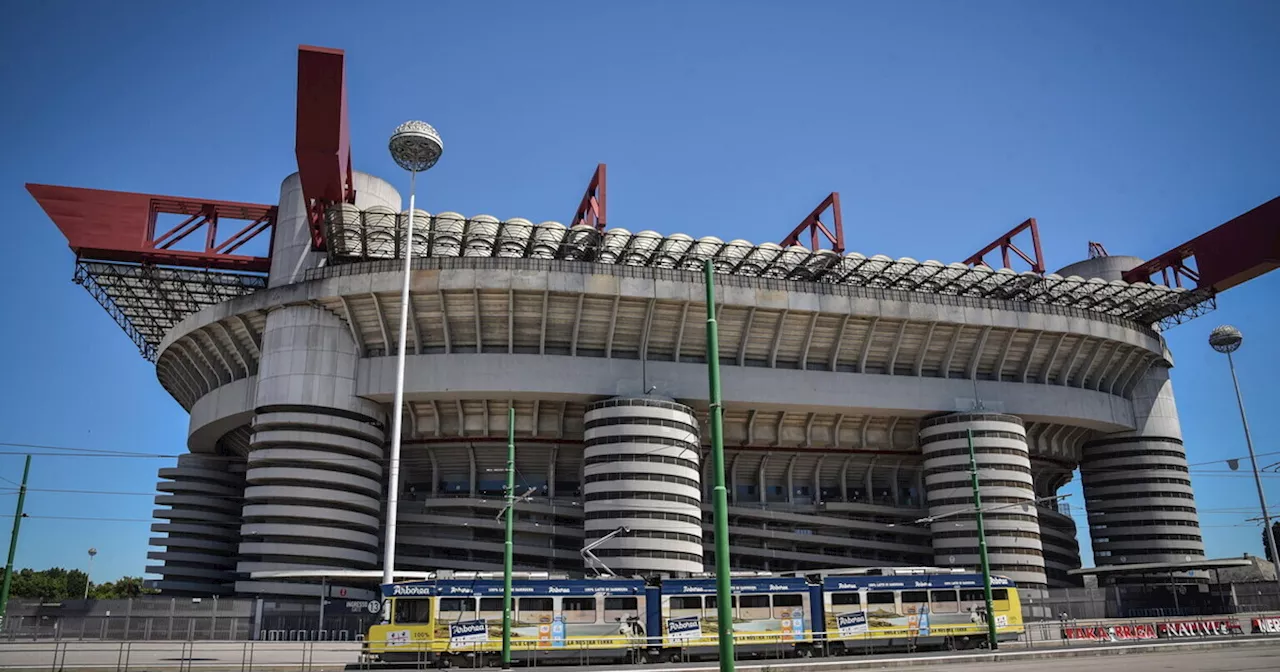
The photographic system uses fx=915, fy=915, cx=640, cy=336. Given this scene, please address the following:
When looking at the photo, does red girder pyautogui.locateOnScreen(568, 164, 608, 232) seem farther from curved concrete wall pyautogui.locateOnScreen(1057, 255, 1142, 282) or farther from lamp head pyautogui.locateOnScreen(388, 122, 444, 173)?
curved concrete wall pyautogui.locateOnScreen(1057, 255, 1142, 282)

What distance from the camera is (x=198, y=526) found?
7262cm

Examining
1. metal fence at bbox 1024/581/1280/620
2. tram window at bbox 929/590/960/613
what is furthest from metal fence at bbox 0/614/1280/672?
metal fence at bbox 1024/581/1280/620

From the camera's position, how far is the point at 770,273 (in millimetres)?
65188

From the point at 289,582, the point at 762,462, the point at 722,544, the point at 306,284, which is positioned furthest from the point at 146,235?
the point at 722,544

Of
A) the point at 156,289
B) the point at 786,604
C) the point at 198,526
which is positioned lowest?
the point at 786,604

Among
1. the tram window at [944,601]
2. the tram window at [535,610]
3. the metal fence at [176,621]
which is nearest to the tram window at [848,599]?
the tram window at [944,601]

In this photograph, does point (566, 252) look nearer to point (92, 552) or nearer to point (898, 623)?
point (898, 623)

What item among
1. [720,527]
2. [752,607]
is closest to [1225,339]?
[752,607]

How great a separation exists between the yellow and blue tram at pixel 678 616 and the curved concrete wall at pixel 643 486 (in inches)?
682

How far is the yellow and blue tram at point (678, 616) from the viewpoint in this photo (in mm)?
35594

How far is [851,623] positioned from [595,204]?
36170 mm

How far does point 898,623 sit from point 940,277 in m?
33.3

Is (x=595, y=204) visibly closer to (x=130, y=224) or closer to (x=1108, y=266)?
(x=130, y=224)

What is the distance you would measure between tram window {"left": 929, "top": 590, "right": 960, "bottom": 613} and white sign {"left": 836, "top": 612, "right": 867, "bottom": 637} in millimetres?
A: 3448
